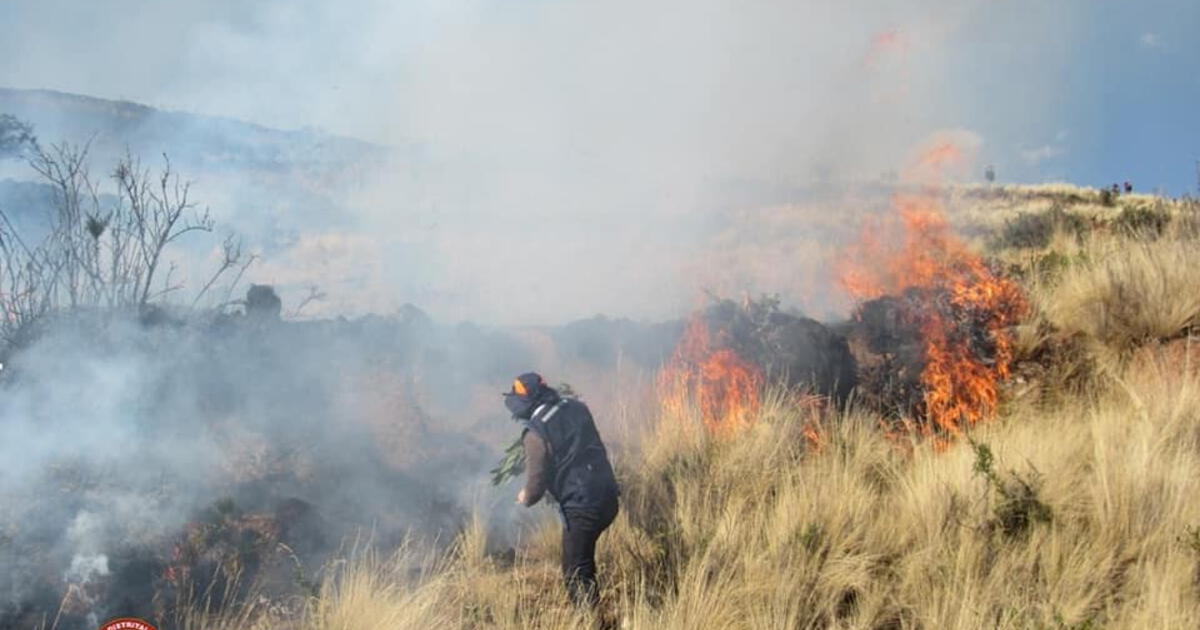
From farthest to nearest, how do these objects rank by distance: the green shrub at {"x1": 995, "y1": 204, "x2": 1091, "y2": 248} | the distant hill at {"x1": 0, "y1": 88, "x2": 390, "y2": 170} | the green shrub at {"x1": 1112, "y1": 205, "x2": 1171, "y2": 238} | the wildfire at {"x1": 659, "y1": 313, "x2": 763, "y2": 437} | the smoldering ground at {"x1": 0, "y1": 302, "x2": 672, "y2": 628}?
the distant hill at {"x1": 0, "y1": 88, "x2": 390, "y2": 170}, the green shrub at {"x1": 995, "y1": 204, "x2": 1091, "y2": 248}, the green shrub at {"x1": 1112, "y1": 205, "x2": 1171, "y2": 238}, the wildfire at {"x1": 659, "y1": 313, "x2": 763, "y2": 437}, the smoldering ground at {"x1": 0, "y1": 302, "x2": 672, "y2": 628}

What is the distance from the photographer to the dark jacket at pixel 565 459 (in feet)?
16.0

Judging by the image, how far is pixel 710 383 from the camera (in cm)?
814

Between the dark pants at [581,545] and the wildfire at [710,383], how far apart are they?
222 cm

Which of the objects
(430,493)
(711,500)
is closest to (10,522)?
(430,493)

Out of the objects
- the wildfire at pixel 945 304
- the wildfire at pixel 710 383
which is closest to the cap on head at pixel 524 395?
the wildfire at pixel 710 383

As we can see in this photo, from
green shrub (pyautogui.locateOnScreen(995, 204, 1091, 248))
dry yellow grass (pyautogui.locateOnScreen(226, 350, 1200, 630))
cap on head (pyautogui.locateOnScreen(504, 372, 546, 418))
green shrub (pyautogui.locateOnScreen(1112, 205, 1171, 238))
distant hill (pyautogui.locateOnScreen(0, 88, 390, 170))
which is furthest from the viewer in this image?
distant hill (pyautogui.locateOnScreen(0, 88, 390, 170))

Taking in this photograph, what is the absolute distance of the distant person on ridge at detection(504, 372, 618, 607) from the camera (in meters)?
4.88

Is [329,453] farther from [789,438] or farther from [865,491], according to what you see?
[865,491]

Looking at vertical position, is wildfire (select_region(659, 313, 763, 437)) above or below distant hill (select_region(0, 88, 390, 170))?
below

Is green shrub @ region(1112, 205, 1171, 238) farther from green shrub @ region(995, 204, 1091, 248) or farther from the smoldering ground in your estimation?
the smoldering ground

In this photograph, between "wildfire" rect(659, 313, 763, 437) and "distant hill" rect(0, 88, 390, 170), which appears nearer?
"wildfire" rect(659, 313, 763, 437)

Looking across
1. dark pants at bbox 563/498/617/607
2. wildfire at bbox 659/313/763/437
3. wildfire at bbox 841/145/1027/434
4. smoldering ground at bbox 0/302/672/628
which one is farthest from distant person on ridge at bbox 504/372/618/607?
wildfire at bbox 841/145/1027/434

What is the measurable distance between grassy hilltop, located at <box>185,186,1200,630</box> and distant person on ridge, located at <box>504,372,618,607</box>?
0.82 ft

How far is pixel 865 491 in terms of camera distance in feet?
18.4
